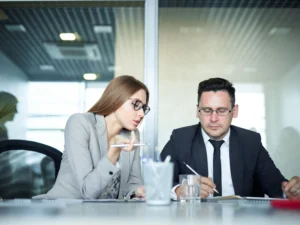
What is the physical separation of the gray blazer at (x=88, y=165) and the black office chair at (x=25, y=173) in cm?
158

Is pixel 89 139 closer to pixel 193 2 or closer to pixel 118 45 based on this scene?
pixel 118 45

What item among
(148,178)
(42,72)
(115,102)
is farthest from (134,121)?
(42,72)

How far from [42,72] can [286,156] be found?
2359 mm

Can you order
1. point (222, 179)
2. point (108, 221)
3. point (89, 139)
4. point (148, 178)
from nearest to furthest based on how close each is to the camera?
point (108, 221) → point (148, 178) → point (89, 139) → point (222, 179)

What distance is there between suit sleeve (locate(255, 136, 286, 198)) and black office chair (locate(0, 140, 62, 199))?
6.39 feet

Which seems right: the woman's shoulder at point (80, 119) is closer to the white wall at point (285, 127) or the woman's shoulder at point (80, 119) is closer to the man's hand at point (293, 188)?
the man's hand at point (293, 188)

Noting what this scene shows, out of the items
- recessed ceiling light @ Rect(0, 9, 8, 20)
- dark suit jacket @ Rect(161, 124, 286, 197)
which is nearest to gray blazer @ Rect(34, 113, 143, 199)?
dark suit jacket @ Rect(161, 124, 286, 197)

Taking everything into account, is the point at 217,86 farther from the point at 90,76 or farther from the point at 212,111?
the point at 90,76

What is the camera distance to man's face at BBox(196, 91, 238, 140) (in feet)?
8.92

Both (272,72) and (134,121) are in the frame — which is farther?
(272,72)

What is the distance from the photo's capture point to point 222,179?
2734mm

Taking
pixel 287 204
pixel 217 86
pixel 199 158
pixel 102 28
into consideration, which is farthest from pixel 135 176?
pixel 102 28

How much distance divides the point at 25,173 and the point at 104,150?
1909 mm

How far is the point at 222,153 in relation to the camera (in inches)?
110
